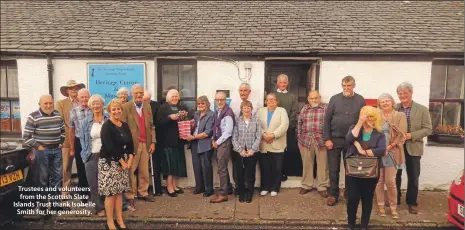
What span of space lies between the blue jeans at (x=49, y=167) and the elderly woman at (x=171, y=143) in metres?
1.68

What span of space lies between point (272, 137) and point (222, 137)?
0.89m

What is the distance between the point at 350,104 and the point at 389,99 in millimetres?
581

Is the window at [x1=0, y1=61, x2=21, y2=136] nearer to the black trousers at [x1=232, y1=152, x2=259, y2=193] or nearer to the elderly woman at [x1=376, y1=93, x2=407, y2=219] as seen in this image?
the black trousers at [x1=232, y1=152, x2=259, y2=193]

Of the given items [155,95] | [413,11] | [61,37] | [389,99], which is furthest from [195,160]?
[413,11]

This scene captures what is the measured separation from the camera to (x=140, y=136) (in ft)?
17.4

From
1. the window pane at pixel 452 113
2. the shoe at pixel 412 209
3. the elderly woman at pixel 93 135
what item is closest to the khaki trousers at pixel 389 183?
the shoe at pixel 412 209

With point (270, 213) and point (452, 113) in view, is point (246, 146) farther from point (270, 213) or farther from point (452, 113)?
point (452, 113)

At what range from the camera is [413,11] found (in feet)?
24.6

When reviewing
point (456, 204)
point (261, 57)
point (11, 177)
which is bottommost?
point (456, 204)

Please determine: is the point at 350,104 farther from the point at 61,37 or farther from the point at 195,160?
the point at 61,37

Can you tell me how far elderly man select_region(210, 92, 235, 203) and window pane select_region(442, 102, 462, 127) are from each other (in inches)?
178

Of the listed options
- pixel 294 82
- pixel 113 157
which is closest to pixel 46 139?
pixel 113 157

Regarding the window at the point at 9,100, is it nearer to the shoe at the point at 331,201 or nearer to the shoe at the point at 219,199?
the shoe at the point at 219,199

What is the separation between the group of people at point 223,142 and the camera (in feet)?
14.1
